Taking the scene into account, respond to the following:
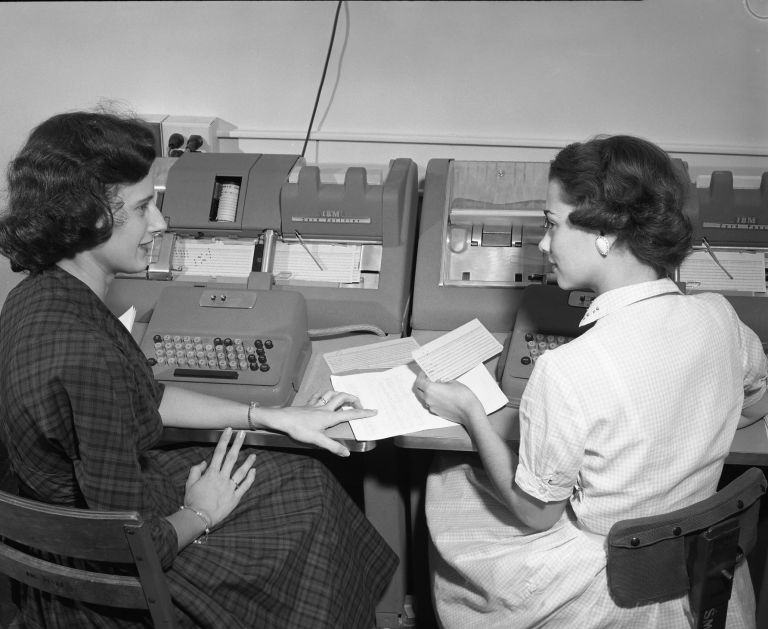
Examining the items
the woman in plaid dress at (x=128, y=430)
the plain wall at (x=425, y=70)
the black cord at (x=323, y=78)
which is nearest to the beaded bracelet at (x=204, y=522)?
the woman in plaid dress at (x=128, y=430)

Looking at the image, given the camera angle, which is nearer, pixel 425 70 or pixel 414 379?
pixel 414 379

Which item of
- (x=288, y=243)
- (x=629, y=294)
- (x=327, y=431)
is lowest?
(x=327, y=431)

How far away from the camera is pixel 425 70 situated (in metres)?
2.43

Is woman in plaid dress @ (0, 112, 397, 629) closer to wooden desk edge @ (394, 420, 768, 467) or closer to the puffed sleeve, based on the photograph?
wooden desk edge @ (394, 420, 768, 467)

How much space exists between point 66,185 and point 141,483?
0.53m

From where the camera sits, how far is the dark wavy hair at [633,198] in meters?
1.32

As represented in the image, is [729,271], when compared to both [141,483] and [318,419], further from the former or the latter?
[141,483]

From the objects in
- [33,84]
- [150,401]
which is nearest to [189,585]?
[150,401]

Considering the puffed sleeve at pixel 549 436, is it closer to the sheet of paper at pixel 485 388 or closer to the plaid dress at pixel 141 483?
the sheet of paper at pixel 485 388

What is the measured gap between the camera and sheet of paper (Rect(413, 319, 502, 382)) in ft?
5.97

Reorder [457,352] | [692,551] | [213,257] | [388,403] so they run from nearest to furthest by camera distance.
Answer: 1. [692,551]
2. [388,403]
3. [457,352]
4. [213,257]

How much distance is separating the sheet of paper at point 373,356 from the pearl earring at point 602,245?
0.64 meters

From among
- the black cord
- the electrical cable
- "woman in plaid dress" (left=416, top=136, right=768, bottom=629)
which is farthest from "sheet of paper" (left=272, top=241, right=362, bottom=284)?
the electrical cable

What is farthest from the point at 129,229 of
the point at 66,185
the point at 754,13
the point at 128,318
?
the point at 754,13
